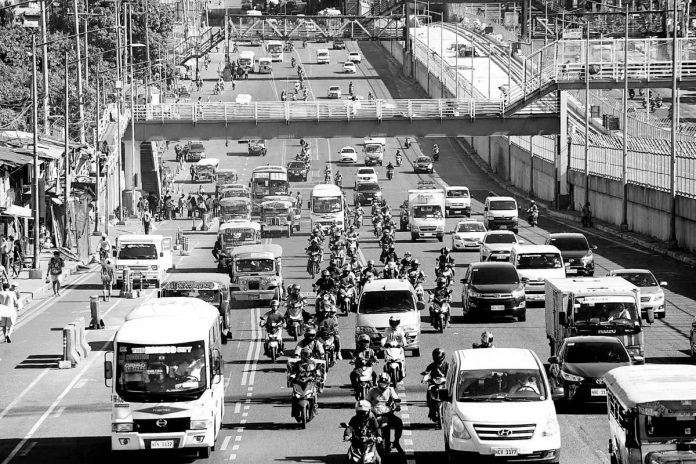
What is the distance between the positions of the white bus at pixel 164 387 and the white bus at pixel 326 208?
165ft

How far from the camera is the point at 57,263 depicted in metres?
57.1

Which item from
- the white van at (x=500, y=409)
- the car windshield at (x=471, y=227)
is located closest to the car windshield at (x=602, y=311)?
the white van at (x=500, y=409)

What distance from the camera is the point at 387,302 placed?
4022 centimetres

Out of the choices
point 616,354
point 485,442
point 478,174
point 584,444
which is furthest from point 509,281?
point 478,174

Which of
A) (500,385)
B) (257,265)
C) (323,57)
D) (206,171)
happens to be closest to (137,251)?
(257,265)

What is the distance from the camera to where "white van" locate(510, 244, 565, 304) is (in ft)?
165

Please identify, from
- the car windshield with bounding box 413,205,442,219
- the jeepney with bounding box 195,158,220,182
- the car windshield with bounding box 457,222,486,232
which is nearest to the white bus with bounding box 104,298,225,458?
the car windshield with bounding box 457,222,486,232

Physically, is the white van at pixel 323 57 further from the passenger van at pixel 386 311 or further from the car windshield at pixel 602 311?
the car windshield at pixel 602 311

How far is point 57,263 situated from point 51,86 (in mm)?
50099

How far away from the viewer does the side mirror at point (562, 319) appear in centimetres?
3722

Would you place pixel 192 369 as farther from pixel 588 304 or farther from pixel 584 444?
pixel 588 304

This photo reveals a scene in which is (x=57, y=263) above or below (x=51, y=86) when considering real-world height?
below

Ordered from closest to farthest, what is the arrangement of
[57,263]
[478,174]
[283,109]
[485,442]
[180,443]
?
1. [485,442]
2. [180,443]
3. [57,263]
4. [283,109]
5. [478,174]

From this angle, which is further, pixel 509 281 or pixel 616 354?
pixel 509 281
